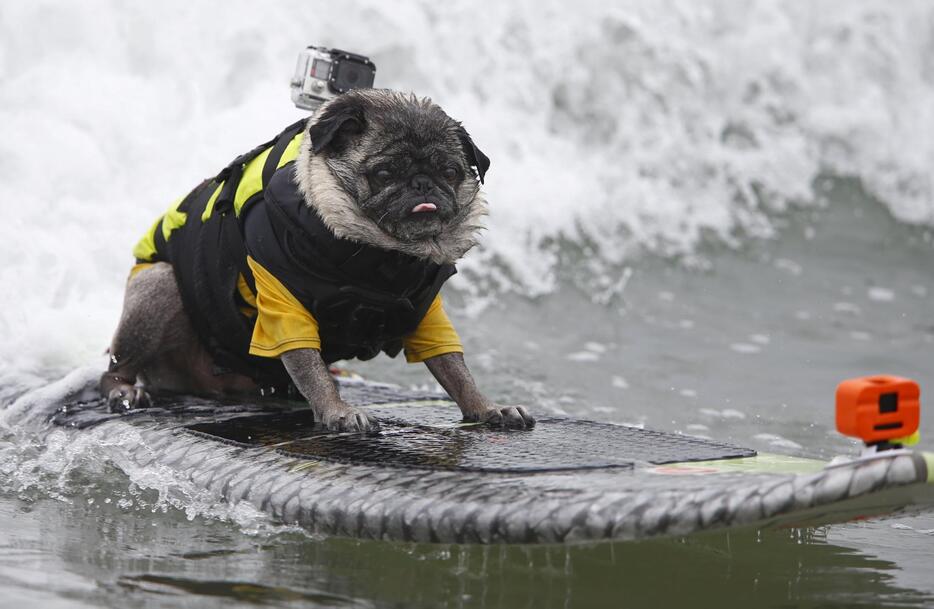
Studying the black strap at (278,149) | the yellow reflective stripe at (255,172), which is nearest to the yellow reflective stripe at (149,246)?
the yellow reflective stripe at (255,172)

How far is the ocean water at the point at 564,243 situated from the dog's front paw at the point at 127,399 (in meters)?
0.27

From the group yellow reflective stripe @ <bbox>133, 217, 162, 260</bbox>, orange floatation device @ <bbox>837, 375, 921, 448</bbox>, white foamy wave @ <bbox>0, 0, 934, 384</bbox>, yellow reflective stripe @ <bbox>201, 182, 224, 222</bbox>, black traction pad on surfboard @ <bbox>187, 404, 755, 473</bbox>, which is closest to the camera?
orange floatation device @ <bbox>837, 375, 921, 448</bbox>

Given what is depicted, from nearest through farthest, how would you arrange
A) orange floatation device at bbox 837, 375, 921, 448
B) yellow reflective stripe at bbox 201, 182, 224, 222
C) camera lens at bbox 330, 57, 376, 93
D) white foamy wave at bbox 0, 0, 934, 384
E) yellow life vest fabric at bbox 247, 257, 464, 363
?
orange floatation device at bbox 837, 375, 921, 448, yellow life vest fabric at bbox 247, 257, 464, 363, yellow reflective stripe at bbox 201, 182, 224, 222, camera lens at bbox 330, 57, 376, 93, white foamy wave at bbox 0, 0, 934, 384

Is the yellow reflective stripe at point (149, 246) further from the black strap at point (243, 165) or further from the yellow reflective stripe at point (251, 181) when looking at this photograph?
the yellow reflective stripe at point (251, 181)

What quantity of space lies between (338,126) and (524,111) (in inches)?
228

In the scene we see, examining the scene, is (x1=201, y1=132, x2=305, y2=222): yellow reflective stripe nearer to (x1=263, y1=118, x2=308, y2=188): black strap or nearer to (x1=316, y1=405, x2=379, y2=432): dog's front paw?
(x1=263, y1=118, x2=308, y2=188): black strap

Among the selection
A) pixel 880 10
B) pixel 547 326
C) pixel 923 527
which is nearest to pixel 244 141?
pixel 547 326

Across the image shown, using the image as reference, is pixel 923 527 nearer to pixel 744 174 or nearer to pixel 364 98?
pixel 364 98

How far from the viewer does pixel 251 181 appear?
4590mm

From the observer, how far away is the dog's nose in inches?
165

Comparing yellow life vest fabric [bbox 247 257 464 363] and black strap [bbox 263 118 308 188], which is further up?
Answer: black strap [bbox 263 118 308 188]

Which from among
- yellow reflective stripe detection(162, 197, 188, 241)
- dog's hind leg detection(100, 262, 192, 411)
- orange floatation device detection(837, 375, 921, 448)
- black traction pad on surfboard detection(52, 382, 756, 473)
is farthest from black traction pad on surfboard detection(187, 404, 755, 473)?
yellow reflective stripe detection(162, 197, 188, 241)

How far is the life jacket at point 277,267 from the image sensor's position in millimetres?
4262

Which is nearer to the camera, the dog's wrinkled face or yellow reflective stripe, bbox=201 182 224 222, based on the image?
the dog's wrinkled face
